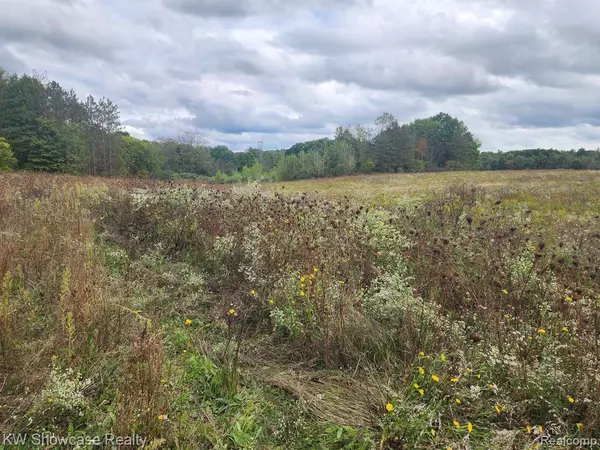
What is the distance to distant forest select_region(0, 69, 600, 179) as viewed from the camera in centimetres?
3481

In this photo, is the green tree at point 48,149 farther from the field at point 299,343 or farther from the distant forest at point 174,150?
the field at point 299,343

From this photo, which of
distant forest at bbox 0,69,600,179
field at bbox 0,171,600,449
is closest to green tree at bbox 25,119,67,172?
distant forest at bbox 0,69,600,179

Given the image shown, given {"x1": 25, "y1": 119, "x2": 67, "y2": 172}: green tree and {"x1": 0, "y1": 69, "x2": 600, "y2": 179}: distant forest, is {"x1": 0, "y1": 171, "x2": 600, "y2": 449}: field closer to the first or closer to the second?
{"x1": 0, "y1": 69, "x2": 600, "y2": 179}: distant forest

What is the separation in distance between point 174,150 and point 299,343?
7232 cm

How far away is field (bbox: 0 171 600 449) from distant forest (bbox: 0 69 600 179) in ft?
84.5

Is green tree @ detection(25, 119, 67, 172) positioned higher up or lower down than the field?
higher up

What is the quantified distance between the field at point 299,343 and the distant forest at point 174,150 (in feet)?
84.5

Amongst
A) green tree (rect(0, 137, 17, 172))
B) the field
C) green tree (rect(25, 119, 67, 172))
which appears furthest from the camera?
green tree (rect(25, 119, 67, 172))

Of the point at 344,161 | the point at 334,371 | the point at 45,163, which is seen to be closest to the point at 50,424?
the point at 334,371

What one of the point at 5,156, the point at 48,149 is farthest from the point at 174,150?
the point at 5,156

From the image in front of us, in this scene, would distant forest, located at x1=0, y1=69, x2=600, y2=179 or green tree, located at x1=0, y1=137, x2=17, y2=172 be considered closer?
green tree, located at x1=0, y1=137, x2=17, y2=172

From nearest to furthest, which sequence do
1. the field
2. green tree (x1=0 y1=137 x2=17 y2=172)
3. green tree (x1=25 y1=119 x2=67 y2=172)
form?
the field, green tree (x1=0 y1=137 x2=17 y2=172), green tree (x1=25 y1=119 x2=67 y2=172)

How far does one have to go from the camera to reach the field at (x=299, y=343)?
7.46 feet

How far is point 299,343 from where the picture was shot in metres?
3.43
